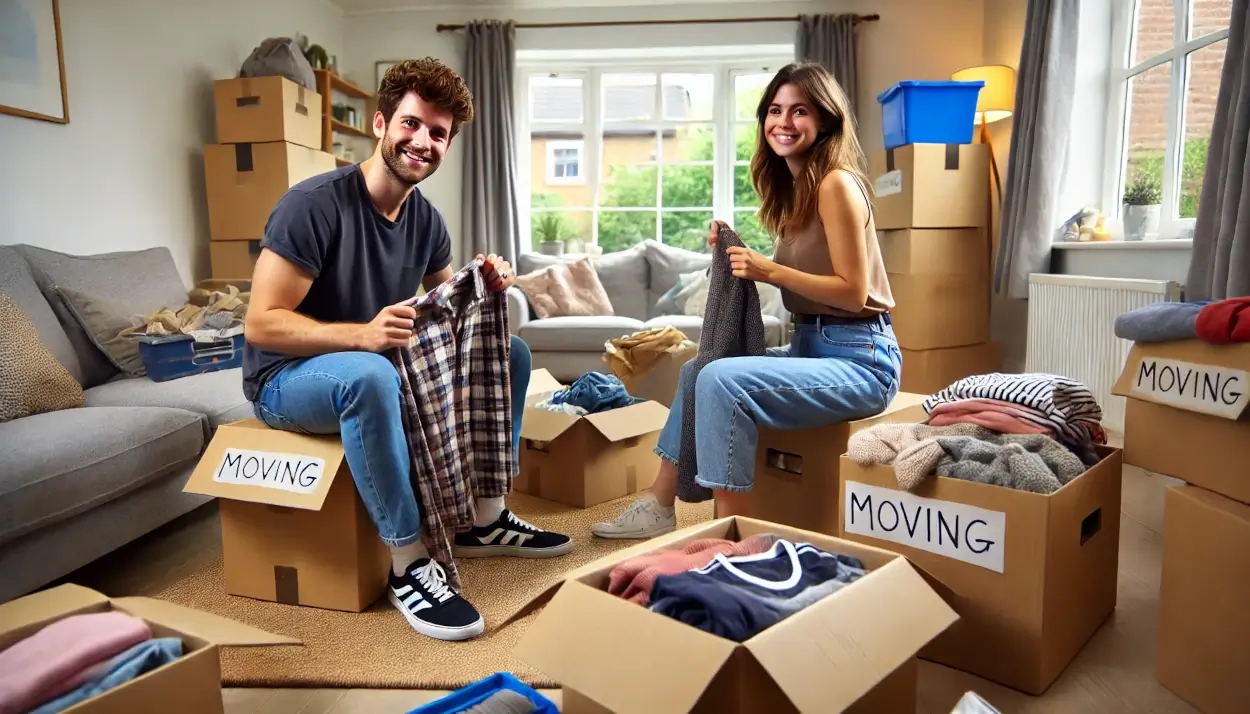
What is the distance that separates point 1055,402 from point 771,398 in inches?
20.3

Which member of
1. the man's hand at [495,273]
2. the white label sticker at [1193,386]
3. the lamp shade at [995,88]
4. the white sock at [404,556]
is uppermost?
the lamp shade at [995,88]

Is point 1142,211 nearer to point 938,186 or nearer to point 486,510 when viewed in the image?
point 938,186

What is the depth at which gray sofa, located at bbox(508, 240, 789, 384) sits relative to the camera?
166 inches

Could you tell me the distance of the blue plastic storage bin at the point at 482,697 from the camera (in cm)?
115

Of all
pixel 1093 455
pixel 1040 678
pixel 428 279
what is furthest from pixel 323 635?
pixel 1093 455

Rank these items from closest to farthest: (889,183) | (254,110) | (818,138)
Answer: (818,138), (254,110), (889,183)

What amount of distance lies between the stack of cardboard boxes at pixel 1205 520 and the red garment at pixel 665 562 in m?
0.62

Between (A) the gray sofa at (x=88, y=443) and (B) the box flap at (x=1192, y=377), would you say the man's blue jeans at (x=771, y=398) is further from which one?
(A) the gray sofa at (x=88, y=443)

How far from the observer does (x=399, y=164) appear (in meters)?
1.74

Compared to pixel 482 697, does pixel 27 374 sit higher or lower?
higher

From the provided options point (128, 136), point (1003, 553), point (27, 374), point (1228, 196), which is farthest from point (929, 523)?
point (128, 136)

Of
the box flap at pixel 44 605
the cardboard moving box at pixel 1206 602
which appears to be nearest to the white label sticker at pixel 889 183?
the cardboard moving box at pixel 1206 602

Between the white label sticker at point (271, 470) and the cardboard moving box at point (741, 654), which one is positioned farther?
the white label sticker at point (271, 470)

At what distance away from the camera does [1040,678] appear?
1.27 metres
